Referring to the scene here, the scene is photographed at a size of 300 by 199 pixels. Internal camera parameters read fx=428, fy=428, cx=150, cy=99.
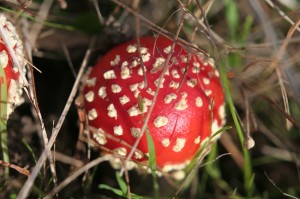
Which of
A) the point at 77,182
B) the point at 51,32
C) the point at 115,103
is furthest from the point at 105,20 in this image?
the point at 77,182

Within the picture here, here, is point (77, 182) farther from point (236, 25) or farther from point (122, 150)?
point (236, 25)

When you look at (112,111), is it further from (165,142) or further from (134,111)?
(165,142)

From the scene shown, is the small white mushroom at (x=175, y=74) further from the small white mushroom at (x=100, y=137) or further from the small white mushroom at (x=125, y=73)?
the small white mushroom at (x=100, y=137)

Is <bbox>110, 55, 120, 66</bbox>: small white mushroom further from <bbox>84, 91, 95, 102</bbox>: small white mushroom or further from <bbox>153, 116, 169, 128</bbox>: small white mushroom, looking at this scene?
<bbox>153, 116, 169, 128</bbox>: small white mushroom

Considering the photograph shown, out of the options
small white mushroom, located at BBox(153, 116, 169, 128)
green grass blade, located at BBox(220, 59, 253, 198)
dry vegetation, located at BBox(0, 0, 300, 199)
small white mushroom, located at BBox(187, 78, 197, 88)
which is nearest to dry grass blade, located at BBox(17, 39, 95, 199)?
dry vegetation, located at BBox(0, 0, 300, 199)

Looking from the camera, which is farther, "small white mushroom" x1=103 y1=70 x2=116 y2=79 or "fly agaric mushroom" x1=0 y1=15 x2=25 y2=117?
"small white mushroom" x1=103 y1=70 x2=116 y2=79

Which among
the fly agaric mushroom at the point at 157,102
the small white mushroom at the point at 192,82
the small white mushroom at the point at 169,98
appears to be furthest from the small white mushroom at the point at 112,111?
the small white mushroom at the point at 192,82
